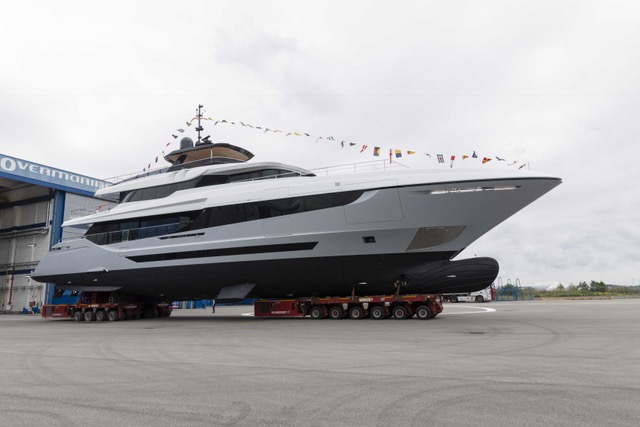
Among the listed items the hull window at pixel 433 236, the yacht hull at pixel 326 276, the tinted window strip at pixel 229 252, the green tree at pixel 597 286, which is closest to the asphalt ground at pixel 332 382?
the yacht hull at pixel 326 276

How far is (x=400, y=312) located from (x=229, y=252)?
22.3 ft

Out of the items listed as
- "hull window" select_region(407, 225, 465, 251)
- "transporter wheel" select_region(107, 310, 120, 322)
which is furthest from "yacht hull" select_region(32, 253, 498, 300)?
"transporter wheel" select_region(107, 310, 120, 322)

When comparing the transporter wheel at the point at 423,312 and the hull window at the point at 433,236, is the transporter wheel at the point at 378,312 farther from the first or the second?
the hull window at the point at 433,236

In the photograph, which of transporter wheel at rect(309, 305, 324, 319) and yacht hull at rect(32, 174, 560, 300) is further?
transporter wheel at rect(309, 305, 324, 319)

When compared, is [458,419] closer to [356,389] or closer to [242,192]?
[356,389]

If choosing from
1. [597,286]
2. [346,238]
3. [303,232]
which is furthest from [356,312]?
[597,286]

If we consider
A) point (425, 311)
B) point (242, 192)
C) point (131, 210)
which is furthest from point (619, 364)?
point (131, 210)

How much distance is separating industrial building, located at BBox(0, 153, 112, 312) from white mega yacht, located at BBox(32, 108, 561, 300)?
1433 cm

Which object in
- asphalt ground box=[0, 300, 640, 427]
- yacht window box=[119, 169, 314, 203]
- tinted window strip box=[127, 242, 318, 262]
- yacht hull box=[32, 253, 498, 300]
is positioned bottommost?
asphalt ground box=[0, 300, 640, 427]

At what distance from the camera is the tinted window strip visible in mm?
15307

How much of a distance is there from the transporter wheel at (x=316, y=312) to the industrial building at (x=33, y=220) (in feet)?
69.1

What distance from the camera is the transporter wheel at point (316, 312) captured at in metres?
16.3

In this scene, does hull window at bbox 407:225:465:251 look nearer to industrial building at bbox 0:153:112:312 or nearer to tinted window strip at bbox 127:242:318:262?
tinted window strip at bbox 127:242:318:262

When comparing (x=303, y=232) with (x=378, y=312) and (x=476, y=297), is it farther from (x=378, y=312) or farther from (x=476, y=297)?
(x=476, y=297)
